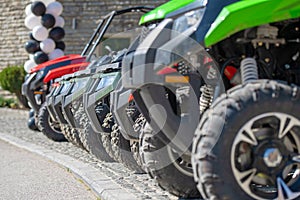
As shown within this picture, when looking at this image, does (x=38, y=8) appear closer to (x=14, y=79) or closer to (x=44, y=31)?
(x=44, y=31)

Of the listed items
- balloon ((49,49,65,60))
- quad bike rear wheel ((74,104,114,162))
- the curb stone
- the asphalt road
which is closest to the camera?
the curb stone

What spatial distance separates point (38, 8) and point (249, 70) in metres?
13.6

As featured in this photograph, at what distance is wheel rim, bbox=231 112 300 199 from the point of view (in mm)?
4129

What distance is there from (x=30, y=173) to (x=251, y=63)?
178 inches

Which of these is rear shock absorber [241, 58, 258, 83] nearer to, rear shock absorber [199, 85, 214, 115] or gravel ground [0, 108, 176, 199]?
rear shock absorber [199, 85, 214, 115]

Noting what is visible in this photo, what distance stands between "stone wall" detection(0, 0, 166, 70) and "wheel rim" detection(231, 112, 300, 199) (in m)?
20.0

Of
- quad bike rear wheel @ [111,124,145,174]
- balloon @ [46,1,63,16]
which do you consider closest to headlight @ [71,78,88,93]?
quad bike rear wheel @ [111,124,145,174]

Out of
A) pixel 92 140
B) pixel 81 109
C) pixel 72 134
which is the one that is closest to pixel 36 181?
pixel 92 140

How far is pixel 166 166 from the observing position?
5.39 m

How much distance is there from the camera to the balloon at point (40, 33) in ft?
57.6

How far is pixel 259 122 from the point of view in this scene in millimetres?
4156


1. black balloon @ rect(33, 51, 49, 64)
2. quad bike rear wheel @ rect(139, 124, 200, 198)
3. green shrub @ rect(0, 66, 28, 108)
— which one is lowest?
green shrub @ rect(0, 66, 28, 108)

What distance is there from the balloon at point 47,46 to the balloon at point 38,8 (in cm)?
69

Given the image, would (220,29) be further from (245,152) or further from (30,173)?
(30,173)
